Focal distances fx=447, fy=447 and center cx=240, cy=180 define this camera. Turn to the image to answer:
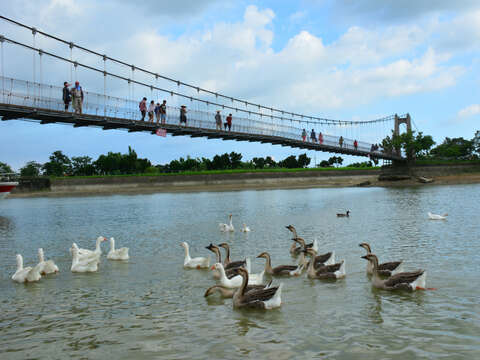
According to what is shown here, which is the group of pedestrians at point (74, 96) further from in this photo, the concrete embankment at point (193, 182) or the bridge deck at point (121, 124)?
the concrete embankment at point (193, 182)

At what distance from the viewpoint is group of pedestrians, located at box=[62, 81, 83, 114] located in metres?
23.0

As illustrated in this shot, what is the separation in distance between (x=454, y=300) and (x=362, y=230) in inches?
359

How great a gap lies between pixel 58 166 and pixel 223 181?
57.7 meters

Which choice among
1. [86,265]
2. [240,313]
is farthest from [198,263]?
[240,313]

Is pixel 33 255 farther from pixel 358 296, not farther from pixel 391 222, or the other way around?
pixel 391 222

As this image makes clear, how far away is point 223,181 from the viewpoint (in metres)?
65.6

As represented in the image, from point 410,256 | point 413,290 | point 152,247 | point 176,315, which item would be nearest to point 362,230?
point 410,256

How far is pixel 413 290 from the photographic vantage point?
25.5 feet

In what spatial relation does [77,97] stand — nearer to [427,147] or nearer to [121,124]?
[121,124]

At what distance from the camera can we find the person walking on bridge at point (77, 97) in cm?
2319

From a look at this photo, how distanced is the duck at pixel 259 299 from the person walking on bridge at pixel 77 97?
1903 centimetres

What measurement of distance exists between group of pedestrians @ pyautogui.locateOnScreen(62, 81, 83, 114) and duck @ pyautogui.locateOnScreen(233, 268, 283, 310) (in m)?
19.0

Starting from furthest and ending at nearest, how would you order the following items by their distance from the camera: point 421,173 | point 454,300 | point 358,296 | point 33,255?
point 421,173, point 33,255, point 358,296, point 454,300

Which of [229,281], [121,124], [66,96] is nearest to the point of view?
[229,281]
